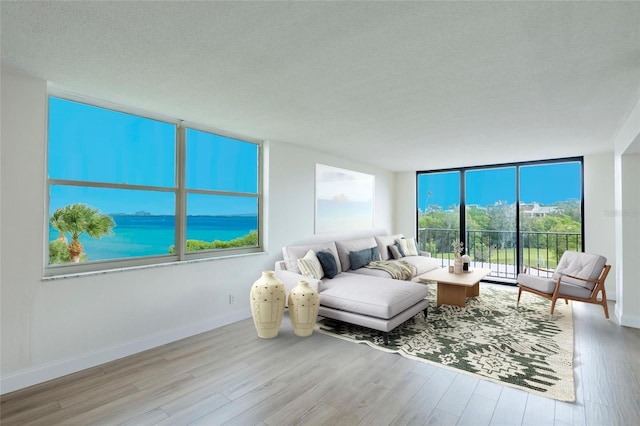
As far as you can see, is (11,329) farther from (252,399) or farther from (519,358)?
(519,358)

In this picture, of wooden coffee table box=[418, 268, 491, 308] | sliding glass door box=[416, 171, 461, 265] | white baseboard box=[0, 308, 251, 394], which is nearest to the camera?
white baseboard box=[0, 308, 251, 394]

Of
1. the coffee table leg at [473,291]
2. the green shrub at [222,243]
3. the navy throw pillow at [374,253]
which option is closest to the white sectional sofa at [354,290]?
the navy throw pillow at [374,253]

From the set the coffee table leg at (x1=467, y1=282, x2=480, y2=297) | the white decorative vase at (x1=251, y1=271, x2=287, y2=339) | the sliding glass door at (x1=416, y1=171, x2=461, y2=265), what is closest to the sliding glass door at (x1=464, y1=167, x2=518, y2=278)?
the sliding glass door at (x1=416, y1=171, x2=461, y2=265)

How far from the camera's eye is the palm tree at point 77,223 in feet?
9.46

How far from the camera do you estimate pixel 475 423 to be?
203 centimetres

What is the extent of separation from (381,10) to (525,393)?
2.81 metres

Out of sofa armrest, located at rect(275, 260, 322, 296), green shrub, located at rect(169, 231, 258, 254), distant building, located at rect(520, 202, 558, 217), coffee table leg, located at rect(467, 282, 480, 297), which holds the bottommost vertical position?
coffee table leg, located at rect(467, 282, 480, 297)

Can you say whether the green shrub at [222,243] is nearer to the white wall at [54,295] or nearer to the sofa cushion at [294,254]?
the white wall at [54,295]

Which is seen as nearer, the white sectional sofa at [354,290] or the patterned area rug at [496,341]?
the patterned area rug at [496,341]

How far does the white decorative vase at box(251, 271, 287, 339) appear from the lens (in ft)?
11.1

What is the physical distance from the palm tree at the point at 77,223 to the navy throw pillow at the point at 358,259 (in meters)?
3.34

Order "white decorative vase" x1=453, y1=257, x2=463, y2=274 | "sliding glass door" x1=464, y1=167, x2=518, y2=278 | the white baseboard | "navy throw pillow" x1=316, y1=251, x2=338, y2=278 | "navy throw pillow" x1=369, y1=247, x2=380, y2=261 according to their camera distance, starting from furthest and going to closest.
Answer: "sliding glass door" x1=464, y1=167, x2=518, y2=278
"navy throw pillow" x1=369, y1=247, x2=380, y2=261
"white decorative vase" x1=453, y1=257, x2=463, y2=274
"navy throw pillow" x1=316, y1=251, x2=338, y2=278
the white baseboard

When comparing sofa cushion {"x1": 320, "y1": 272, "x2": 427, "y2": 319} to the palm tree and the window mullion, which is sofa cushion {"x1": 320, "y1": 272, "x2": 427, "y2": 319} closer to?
the window mullion

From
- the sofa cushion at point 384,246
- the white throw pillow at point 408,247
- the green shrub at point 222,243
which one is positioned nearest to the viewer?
the green shrub at point 222,243
